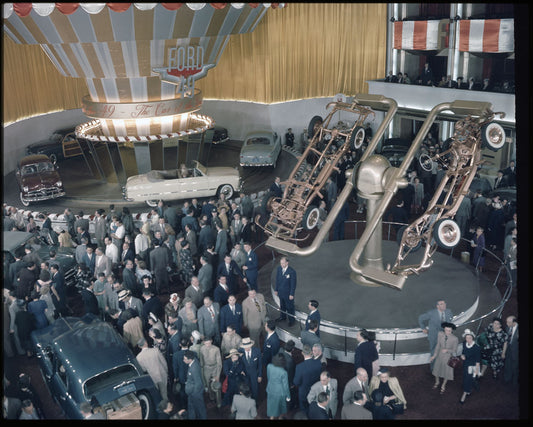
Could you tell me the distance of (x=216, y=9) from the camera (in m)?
15.0

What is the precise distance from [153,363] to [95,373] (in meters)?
0.80

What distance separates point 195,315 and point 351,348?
2755 mm

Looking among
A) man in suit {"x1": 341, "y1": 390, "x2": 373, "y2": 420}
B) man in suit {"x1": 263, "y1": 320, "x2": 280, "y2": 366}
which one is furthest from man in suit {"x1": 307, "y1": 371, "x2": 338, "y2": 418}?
man in suit {"x1": 263, "y1": 320, "x2": 280, "y2": 366}

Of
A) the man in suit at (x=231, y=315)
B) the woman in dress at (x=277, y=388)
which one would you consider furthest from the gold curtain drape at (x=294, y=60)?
the woman in dress at (x=277, y=388)

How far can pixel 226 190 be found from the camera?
16391 millimetres

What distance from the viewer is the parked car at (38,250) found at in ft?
36.3

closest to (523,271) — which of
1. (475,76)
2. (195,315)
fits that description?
(195,315)

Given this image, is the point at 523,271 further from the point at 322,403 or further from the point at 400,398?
the point at 400,398

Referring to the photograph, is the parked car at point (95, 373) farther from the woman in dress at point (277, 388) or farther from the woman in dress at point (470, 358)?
the woman in dress at point (470, 358)

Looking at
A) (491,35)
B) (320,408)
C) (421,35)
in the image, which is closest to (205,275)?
(320,408)

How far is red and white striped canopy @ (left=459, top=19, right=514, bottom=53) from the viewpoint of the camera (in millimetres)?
17484

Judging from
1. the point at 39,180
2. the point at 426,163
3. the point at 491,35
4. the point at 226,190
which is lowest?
the point at 226,190

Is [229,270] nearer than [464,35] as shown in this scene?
Yes

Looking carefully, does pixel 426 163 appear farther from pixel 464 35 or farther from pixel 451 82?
pixel 464 35
